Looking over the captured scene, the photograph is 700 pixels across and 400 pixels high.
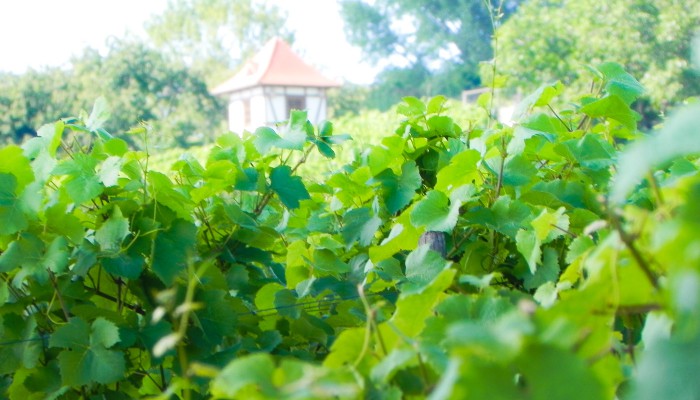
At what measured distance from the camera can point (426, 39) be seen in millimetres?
32375

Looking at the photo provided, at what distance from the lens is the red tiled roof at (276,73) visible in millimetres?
23698

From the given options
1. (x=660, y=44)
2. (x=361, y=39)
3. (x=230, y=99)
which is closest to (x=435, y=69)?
(x=361, y=39)

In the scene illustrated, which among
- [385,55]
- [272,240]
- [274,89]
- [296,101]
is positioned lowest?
[385,55]

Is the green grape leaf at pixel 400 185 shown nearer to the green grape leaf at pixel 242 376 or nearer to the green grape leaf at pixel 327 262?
the green grape leaf at pixel 327 262

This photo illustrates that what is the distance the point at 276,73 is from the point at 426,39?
9970 mm

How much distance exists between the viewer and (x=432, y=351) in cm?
41

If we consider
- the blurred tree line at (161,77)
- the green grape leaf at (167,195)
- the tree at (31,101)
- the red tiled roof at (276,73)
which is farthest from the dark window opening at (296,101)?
the green grape leaf at (167,195)

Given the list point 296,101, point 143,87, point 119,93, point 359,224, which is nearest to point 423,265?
point 359,224

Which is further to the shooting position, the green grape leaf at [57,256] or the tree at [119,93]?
the tree at [119,93]

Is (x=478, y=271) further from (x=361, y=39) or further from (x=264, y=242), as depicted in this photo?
(x=361, y=39)

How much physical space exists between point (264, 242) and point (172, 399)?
232 millimetres

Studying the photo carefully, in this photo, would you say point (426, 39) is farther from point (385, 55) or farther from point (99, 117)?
point (99, 117)

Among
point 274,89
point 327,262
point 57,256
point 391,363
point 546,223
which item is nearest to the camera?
point 391,363

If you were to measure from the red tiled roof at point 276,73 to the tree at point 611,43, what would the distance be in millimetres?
6484
